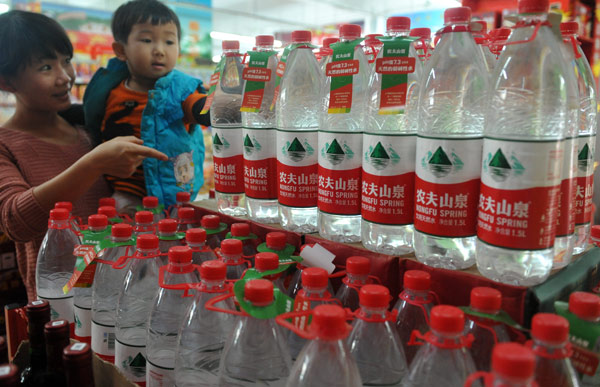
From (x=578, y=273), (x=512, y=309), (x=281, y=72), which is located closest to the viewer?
(x=512, y=309)

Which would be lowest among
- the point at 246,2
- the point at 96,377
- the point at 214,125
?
the point at 96,377

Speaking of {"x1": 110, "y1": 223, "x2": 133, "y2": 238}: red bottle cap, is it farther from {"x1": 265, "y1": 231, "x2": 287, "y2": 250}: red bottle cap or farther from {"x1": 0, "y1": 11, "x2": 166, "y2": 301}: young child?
{"x1": 0, "y1": 11, "x2": 166, "y2": 301}: young child

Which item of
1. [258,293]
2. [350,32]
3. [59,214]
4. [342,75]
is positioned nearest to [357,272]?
[258,293]

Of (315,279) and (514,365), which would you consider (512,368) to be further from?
(315,279)

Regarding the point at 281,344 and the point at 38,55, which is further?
the point at 38,55

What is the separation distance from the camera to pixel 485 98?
91 centimetres

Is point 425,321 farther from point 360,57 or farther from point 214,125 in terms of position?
point 214,125

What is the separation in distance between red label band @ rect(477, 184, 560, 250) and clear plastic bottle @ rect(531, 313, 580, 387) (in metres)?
0.17

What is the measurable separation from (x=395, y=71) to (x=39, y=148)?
157 centimetres

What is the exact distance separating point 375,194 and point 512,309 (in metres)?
0.34

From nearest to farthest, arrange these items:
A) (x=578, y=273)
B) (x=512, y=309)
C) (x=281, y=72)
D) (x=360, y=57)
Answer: (x=512, y=309)
(x=578, y=273)
(x=360, y=57)
(x=281, y=72)

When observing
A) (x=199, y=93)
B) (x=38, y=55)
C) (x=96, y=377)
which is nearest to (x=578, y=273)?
(x=96, y=377)

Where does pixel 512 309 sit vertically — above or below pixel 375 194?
below

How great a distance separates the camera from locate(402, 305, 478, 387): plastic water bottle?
63 cm
